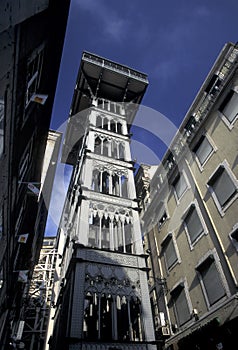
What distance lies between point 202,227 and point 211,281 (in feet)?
10.8

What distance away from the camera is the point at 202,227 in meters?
16.4

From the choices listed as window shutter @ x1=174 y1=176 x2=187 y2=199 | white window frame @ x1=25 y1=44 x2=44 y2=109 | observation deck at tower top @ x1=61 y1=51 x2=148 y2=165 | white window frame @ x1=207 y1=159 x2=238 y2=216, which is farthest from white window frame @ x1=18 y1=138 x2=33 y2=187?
observation deck at tower top @ x1=61 y1=51 x2=148 y2=165

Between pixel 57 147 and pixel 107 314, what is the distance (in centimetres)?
1880

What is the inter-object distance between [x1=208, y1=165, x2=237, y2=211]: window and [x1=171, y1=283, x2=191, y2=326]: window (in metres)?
6.47

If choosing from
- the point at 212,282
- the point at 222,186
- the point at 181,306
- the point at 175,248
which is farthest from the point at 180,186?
the point at 181,306

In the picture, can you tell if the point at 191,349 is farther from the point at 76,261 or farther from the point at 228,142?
the point at 228,142

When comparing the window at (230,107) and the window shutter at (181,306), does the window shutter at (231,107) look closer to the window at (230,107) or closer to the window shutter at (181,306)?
the window at (230,107)

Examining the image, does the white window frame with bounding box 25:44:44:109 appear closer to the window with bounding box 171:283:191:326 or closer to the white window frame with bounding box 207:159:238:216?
the white window frame with bounding box 207:159:238:216

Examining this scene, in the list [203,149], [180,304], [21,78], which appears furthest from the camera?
[203,149]

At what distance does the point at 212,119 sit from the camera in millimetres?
17844

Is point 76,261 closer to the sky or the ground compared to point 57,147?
closer to the ground

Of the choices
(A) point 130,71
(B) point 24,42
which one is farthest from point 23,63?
(A) point 130,71

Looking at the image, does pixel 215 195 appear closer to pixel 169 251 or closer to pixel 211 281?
pixel 211 281

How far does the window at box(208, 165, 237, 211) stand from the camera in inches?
559
